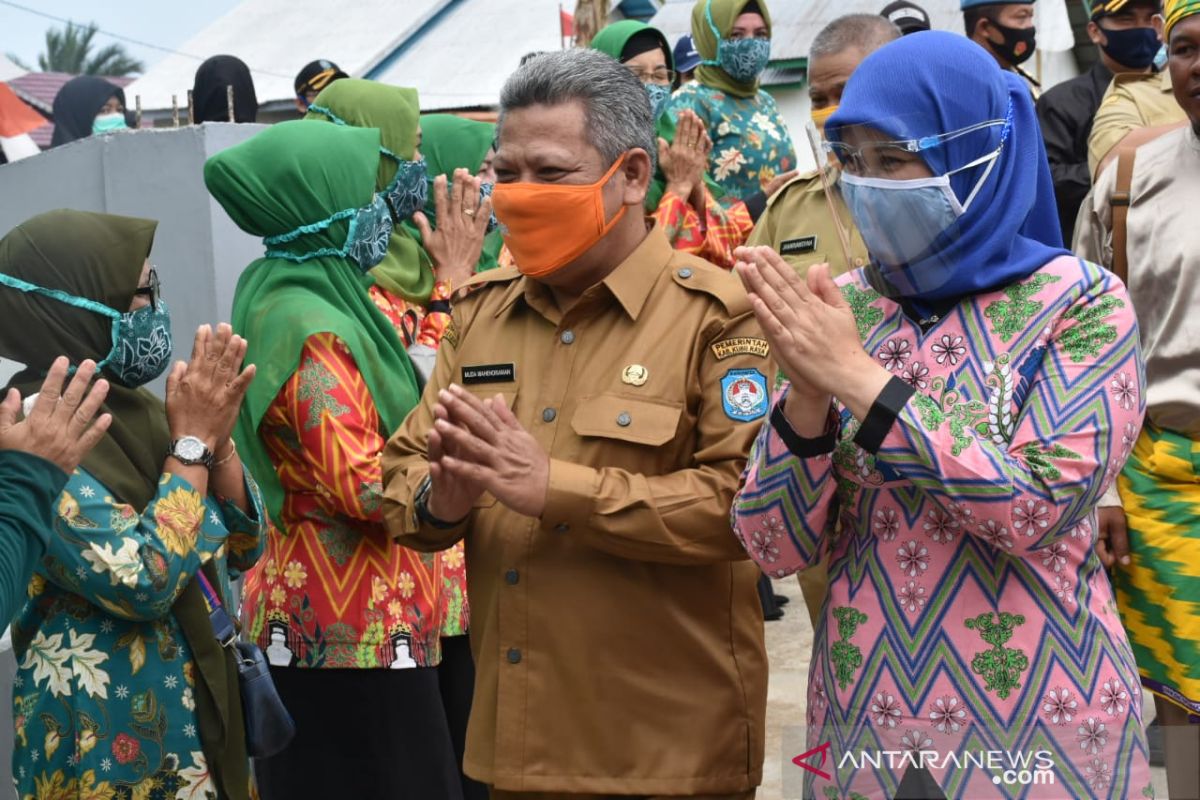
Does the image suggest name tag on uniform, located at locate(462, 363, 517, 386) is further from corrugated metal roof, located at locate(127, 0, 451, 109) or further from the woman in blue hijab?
corrugated metal roof, located at locate(127, 0, 451, 109)

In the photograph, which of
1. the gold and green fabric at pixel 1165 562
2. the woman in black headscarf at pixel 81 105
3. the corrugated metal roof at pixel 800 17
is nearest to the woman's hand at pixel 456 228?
the gold and green fabric at pixel 1165 562

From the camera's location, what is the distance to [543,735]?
2.87 m

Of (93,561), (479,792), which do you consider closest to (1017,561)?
(93,561)

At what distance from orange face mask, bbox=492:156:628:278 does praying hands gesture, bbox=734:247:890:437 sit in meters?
0.59

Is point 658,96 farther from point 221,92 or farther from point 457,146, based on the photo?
point 221,92

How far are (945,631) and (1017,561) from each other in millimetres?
166

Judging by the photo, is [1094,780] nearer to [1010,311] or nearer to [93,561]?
[1010,311]

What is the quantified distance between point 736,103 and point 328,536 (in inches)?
134

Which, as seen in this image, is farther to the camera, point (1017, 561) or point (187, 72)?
point (187, 72)

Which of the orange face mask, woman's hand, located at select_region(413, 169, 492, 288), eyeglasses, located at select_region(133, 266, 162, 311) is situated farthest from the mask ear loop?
woman's hand, located at select_region(413, 169, 492, 288)

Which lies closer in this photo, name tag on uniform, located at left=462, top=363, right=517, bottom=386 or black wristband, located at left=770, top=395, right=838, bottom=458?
black wristband, located at left=770, top=395, right=838, bottom=458

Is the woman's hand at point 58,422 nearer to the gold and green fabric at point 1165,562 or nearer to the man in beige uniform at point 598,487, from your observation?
the man in beige uniform at point 598,487

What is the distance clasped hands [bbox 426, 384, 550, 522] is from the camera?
273 cm

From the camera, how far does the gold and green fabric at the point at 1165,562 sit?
3.40 metres
